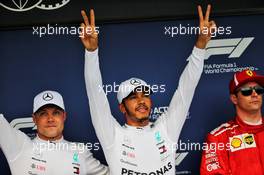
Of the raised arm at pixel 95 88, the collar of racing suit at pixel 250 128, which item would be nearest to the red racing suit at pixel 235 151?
the collar of racing suit at pixel 250 128

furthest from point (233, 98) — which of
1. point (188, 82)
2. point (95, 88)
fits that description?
point (95, 88)

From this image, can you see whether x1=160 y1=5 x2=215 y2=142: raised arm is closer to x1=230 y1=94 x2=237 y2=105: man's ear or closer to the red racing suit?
the red racing suit

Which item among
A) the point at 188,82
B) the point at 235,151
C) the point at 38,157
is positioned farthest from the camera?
the point at 235,151

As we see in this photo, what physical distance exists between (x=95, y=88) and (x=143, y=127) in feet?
1.62

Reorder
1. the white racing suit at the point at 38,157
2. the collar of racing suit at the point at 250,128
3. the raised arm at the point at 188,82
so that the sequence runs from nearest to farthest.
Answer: the raised arm at the point at 188,82
the white racing suit at the point at 38,157
the collar of racing suit at the point at 250,128

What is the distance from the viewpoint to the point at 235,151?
3.76m

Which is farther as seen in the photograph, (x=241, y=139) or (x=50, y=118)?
(x=241, y=139)

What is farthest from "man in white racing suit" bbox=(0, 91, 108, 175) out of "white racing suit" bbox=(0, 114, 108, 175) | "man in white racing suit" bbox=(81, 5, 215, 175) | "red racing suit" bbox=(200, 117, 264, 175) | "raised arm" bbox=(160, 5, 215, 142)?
"red racing suit" bbox=(200, 117, 264, 175)

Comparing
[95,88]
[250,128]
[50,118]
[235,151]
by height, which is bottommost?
[235,151]

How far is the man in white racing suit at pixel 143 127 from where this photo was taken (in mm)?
3498

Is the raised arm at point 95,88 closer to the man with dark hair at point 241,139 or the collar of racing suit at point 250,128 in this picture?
the man with dark hair at point 241,139

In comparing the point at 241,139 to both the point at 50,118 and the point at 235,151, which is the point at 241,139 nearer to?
the point at 235,151

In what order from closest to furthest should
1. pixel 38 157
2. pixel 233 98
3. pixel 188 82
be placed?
pixel 188 82 < pixel 38 157 < pixel 233 98

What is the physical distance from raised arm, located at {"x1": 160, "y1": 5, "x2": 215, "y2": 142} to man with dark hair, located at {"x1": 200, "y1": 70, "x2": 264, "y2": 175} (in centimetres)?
31
